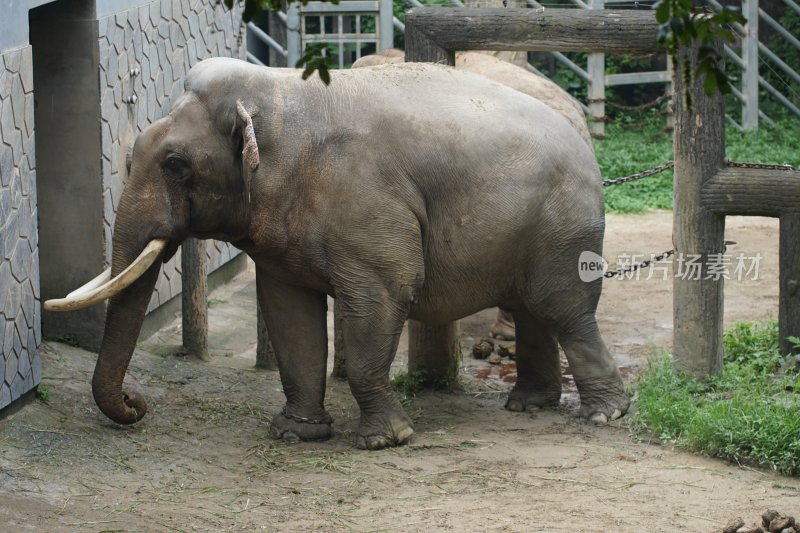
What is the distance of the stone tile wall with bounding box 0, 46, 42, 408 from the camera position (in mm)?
6371

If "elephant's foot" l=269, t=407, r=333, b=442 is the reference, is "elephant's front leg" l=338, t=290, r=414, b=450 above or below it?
above

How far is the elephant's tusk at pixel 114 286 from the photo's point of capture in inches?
244

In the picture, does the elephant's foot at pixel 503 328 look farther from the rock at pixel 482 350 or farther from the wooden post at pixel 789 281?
the wooden post at pixel 789 281

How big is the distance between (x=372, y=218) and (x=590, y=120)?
11021 millimetres

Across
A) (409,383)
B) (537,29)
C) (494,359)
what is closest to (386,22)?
(494,359)

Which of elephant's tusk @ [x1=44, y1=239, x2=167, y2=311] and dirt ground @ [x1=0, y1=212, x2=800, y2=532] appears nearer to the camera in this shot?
dirt ground @ [x1=0, y1=212, x2=800, y2=532]

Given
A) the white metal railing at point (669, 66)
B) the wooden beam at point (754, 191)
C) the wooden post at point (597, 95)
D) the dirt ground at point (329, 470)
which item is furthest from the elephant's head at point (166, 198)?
the wooden post at point (597, 95)

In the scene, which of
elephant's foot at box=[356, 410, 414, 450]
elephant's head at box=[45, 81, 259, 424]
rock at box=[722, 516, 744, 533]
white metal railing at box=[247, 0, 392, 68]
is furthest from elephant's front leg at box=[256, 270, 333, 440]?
white metal railing at box=[247, 0, 392, 68]

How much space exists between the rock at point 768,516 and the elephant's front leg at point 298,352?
2.64m

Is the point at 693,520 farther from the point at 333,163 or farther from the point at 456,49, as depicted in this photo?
the point at 456,49

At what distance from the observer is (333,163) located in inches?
251

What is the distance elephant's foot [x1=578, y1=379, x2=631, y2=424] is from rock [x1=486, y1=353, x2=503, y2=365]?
63.0 inches

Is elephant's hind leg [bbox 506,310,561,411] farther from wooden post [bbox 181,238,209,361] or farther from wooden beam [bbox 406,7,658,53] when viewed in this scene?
wooden post [bbox 181,238,209,361]

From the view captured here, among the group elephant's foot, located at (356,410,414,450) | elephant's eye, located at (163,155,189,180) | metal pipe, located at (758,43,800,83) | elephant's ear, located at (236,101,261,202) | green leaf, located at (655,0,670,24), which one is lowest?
elephant's foot, located at (356,410,414,450)
